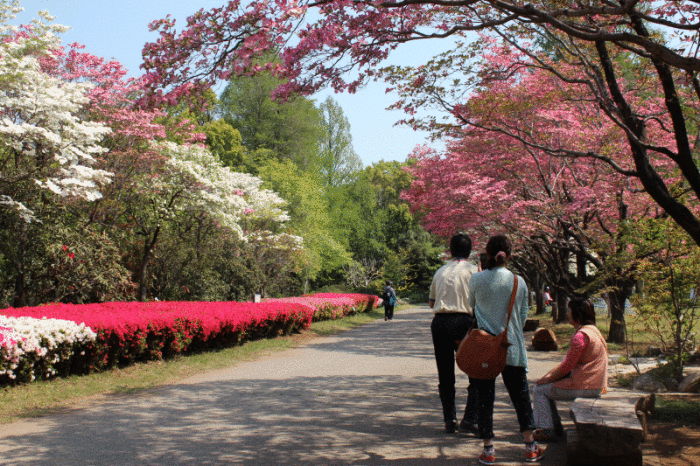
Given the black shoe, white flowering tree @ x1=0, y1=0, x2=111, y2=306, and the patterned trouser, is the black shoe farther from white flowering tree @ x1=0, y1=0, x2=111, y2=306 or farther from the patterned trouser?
white flowering tree @ x1=0, y1=0, x2=111, y2=306

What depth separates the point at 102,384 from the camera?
786 centimetres

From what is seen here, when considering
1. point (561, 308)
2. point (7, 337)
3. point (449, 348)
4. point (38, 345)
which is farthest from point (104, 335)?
point (561, 308)

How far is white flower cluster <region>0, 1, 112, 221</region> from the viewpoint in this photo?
11.9 m

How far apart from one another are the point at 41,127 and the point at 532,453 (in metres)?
12.2

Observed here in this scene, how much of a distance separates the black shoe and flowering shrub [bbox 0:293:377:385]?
541 cm

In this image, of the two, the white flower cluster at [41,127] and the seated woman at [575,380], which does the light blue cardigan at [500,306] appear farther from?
the white flower cluster at [41,127]

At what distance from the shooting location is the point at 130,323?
29.5 ft

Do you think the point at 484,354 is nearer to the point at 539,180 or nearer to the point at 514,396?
the point at 514,396

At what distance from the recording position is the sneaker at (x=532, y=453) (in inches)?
169

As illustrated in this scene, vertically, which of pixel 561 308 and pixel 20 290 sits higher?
pixel 20 290

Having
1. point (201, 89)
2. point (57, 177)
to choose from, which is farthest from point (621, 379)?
point (57, 177)

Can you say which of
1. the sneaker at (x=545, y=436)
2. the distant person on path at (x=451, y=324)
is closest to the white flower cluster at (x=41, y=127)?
the distant person on path at (x=451, y=324)

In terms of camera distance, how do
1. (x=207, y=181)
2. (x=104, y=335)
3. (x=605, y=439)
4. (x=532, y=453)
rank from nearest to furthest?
1. (x=605, y=439)
2. (x=532, y=453)
3. (x=104, y=335)
4. (x=207, y=181)

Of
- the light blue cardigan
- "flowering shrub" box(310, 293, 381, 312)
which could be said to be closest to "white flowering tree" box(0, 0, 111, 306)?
the light blue cardigan
